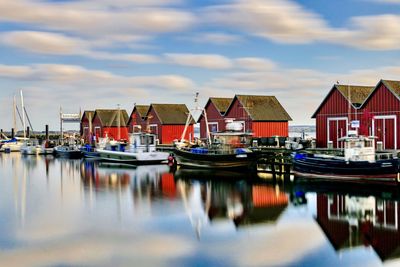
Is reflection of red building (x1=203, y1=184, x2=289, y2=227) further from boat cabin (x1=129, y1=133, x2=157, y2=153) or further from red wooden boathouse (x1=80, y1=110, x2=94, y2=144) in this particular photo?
red wooden boathouse (x1=80, y1=110, x2=94, y2=144)

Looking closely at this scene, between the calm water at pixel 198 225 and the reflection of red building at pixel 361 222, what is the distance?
4cm

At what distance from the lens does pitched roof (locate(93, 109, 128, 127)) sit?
81188 millimetres

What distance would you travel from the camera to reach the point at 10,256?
17203mm

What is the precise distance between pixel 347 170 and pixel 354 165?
59 cm

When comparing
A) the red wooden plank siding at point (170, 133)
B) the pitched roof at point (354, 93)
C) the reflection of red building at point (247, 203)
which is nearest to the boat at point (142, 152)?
the red wooden plank siding at point (170, 133)

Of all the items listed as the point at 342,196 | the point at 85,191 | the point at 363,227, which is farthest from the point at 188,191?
the point at 363,227

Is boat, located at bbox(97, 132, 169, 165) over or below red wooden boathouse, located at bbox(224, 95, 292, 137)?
below

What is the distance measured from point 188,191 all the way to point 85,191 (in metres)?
6.14

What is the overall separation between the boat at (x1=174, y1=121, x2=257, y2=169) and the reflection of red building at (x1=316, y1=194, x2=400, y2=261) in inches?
525

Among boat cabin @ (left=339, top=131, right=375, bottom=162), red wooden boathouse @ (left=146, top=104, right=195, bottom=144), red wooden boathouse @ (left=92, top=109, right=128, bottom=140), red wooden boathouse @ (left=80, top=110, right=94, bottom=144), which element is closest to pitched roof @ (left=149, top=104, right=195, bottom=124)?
red wooden boathouse @ (left=146, top=104, right=195, bottom=144)

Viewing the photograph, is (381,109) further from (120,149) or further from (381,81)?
(120,149)

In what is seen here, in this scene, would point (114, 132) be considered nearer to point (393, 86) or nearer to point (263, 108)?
point (263, 108)

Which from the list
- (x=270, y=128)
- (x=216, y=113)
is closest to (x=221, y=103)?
(x=216, y=113)

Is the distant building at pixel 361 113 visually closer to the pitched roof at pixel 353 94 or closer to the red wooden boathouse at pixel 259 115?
the pitched roof at pixel 353 94
